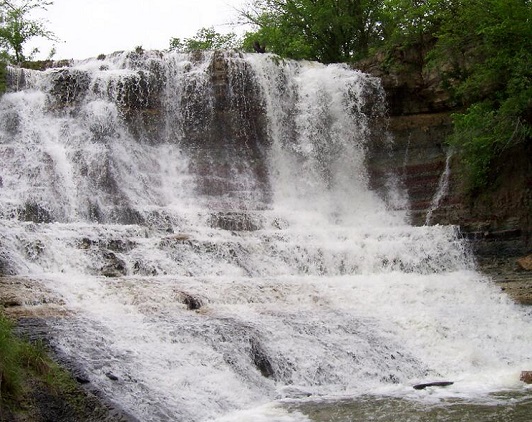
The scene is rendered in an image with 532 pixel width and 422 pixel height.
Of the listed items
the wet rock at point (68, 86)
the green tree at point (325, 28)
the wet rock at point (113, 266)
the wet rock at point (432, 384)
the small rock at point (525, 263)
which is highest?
the green tree at point (325, 28)

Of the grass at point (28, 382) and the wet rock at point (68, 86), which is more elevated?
the wet rock at point (68, 86)

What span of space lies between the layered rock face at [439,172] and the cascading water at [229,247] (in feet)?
2.20

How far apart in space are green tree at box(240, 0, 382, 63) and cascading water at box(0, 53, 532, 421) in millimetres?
5726

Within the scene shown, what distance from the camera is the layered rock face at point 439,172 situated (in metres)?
17.9

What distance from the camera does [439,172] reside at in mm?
21031

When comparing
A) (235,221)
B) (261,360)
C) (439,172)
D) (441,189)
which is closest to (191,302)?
(261,360)

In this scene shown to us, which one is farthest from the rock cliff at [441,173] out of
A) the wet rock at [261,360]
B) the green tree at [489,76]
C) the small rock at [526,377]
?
the wet rock at [261,360]

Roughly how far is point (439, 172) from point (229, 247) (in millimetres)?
8706

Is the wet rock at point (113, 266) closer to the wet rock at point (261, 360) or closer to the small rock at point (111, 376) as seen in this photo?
→ the wet rock at point (261, 360)

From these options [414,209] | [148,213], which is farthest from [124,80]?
[414,209]

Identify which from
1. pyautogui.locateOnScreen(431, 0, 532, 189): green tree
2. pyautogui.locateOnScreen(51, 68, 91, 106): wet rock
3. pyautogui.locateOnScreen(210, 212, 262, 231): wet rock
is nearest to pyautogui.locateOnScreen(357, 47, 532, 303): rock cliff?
pyautogui.locateOnScreen(431, 0, 532, 189): green tree

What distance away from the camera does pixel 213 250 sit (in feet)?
49.4

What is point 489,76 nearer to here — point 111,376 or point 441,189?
point 441,189

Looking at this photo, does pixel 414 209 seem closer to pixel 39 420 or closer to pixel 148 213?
pixel 148 213
